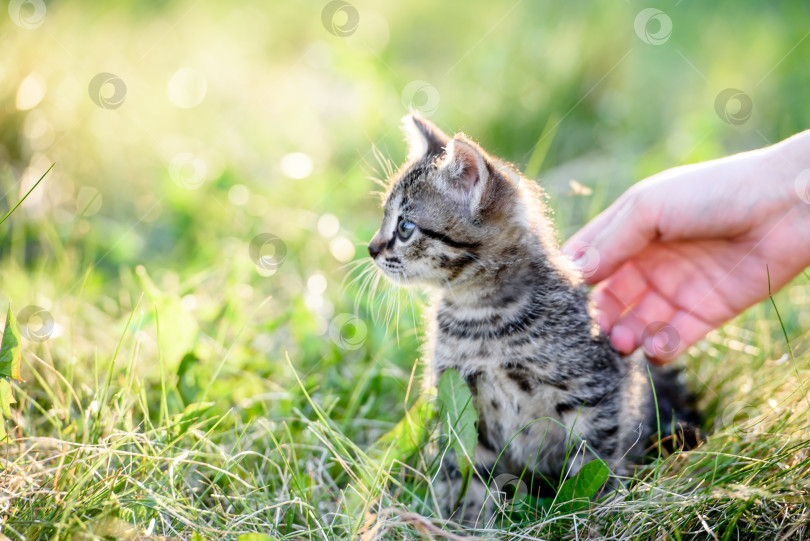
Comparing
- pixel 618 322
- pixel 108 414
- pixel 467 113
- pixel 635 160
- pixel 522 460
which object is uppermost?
pixel 635 160

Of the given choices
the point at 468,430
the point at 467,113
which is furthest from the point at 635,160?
the point at 468,430

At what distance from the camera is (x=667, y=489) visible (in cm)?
171

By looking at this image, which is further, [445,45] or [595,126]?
[445,45]

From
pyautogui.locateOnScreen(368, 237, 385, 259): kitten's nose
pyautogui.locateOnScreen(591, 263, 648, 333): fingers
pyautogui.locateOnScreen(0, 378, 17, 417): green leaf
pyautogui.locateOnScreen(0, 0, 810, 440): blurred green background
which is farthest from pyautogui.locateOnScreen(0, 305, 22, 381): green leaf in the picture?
pyautogui.locateOnScreen(591, 263, 648, 333): fingers

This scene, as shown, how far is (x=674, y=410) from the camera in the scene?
232 cm

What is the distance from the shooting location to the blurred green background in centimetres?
258

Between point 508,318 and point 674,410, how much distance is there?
0.80 meters

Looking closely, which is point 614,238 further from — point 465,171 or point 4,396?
point 4,396

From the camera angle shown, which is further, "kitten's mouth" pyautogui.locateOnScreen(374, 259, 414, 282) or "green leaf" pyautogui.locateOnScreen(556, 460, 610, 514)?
"kitten's mouth" pyautogui.locateOnScreen(374, 259, 414, 282)

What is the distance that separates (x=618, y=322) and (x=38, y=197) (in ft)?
10.0

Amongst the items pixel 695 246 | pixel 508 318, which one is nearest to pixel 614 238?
pixel 695 246

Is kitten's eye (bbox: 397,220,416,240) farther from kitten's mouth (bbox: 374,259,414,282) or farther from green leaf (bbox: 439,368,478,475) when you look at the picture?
green leaf (bbox: 439,368,478,475)

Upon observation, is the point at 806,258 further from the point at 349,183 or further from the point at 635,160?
the point at 349,183

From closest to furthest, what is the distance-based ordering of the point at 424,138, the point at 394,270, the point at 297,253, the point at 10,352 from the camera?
the point at 10,352, the point at 394,270, the point at 424,138, the point at 297,253
